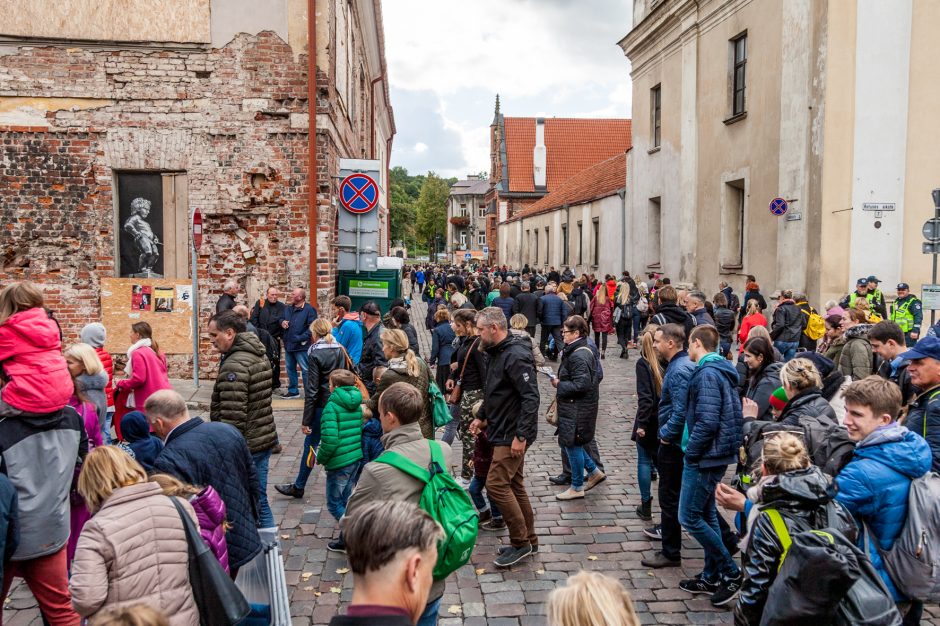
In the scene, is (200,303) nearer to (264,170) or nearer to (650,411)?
(264,170)

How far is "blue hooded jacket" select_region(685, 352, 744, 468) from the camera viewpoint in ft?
16.6

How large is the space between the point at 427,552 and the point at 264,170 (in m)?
10.5

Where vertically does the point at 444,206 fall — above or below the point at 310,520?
above

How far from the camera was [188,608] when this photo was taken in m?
3.26

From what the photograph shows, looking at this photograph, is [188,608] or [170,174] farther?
[170,174]

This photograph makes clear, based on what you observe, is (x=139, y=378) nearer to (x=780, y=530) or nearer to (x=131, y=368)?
(x=131, y=368)

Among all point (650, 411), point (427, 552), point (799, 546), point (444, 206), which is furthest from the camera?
point (444, 206)

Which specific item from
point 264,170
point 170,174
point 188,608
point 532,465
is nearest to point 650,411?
point 532,465

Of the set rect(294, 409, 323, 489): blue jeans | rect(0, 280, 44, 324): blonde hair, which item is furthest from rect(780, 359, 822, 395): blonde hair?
rect(0, 280, 44, 324): blonde hair

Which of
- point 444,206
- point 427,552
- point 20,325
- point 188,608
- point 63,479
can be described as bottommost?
point 188,608

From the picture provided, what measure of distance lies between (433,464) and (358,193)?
29.0ft

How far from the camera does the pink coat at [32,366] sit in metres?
4.06

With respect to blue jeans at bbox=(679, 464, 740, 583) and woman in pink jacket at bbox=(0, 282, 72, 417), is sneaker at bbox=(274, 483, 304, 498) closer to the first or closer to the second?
woman in pink jacket at bbox=(0, 282, 72, 417)

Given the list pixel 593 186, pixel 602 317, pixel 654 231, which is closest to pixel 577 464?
pixel 602 317
